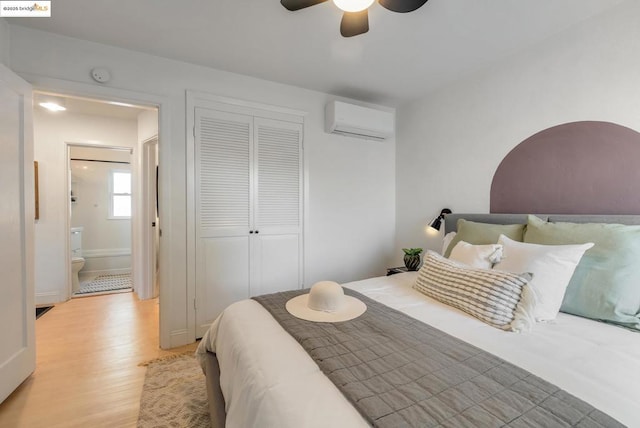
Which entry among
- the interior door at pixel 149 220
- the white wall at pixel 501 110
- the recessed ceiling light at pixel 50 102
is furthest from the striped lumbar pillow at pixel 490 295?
the recessed ceiling light at pixel 50 102

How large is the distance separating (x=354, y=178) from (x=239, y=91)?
151 centimetres

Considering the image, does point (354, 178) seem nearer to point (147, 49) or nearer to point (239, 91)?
point (239, 91)

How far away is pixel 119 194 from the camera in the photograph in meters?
5.00

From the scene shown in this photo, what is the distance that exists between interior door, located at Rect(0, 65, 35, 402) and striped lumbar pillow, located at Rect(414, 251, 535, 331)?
2583mm

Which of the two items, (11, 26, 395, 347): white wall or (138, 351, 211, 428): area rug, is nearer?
(138, 351, 211, 428): area rug

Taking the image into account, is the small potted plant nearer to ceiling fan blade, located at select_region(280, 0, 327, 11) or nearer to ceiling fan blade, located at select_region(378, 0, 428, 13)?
ceiling fan blade, located at select_region(378, 0, 428, 13)

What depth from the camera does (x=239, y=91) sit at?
2557 mm

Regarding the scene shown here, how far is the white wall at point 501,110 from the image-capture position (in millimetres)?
1685

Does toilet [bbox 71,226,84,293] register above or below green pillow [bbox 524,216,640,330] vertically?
below

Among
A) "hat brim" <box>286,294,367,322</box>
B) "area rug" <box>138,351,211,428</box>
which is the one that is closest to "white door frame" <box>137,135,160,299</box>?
"area rug" <box>138,351,211,428</box>

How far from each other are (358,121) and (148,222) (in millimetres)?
2927

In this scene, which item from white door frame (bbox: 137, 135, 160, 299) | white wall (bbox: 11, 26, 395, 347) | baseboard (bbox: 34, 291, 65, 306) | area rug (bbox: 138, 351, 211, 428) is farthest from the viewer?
white door frame (bbox: 137, 135, 160, 299)

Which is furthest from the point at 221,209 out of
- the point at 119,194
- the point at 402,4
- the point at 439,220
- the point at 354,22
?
the point at 119,194

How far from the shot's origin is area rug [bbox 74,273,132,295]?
3.81 m
